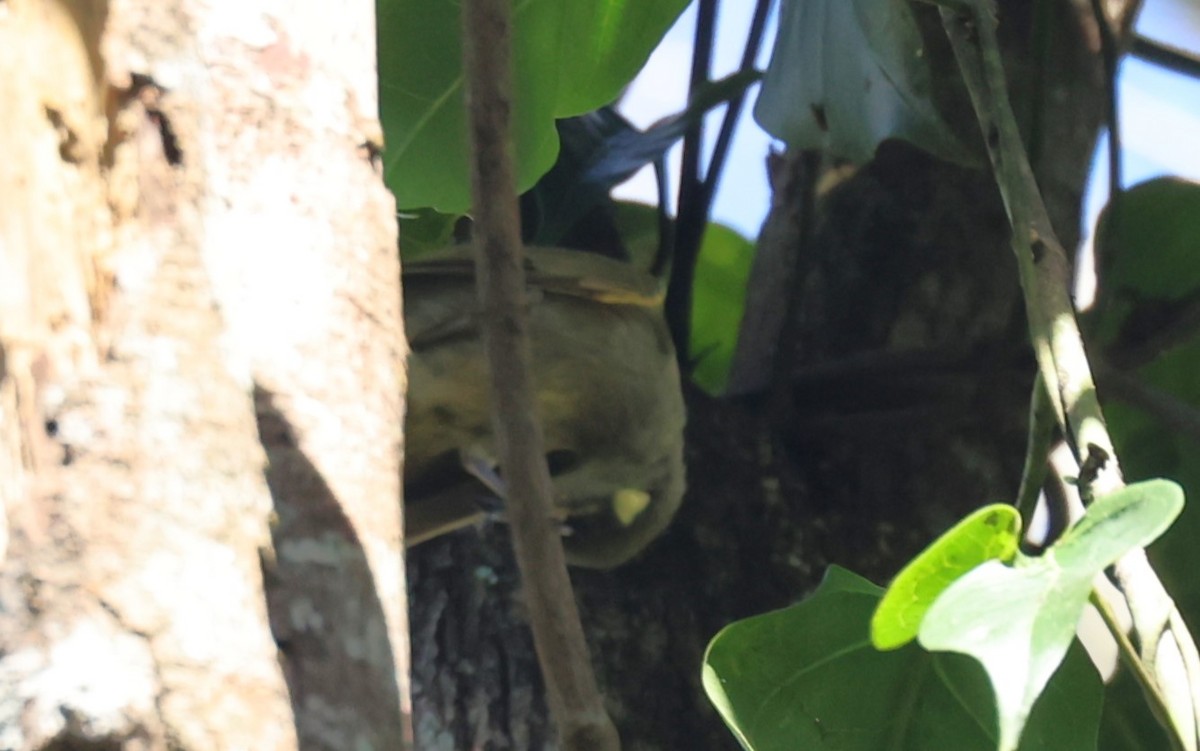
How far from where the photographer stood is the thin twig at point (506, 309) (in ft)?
3.30

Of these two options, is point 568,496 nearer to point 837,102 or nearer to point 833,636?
point 837,102

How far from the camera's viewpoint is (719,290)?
2277 millimetres

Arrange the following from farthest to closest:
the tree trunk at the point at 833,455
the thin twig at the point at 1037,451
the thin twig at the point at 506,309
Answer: the tree trunk at the point at 833,455, the thin twig at the point at 506,309, the thin twig at the point at 1037,451

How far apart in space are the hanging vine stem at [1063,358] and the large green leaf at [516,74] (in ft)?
1.69

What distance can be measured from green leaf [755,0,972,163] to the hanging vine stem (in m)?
0.30

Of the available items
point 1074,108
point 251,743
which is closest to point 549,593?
point 251,743

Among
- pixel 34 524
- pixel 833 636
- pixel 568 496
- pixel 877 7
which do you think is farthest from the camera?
pixel 568 496

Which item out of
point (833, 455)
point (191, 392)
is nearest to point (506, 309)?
point (191, 392)

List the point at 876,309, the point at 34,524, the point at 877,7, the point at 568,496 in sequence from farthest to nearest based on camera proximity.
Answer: the point at 568,496
the point at 876,309
the point at 877,7
the point at 34,524

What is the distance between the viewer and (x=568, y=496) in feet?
6.75

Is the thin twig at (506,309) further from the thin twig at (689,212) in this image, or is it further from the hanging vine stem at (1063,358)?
the thin twig at (689,212)

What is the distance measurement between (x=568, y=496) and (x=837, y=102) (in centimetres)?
88

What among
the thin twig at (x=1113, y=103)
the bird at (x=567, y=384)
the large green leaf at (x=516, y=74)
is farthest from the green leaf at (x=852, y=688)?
the thin twig at (x=1113, y=103)

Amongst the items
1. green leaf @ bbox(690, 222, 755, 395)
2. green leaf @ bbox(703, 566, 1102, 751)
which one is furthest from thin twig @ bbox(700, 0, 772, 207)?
green leaf @ bbox(703, 566, 1102, 751)
